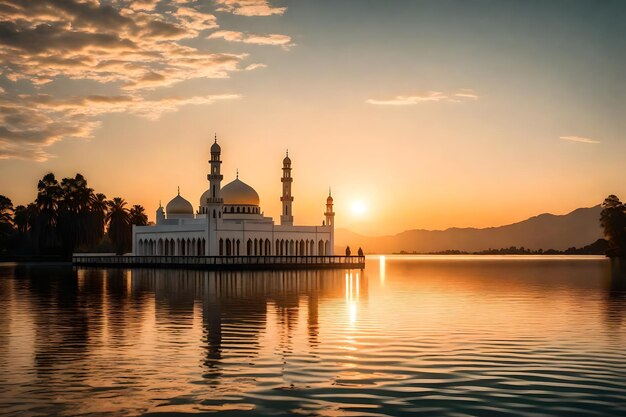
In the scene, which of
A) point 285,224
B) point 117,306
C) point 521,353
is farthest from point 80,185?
point 521,353

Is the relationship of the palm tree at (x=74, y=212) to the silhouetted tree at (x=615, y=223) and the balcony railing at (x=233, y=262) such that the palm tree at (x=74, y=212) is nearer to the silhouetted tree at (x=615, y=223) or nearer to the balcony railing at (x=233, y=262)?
the balcony railing at (x=233, y=262)

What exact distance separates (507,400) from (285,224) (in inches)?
3840

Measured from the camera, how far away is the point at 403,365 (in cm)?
2034

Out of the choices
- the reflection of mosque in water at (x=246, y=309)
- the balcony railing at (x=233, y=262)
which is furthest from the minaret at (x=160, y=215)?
the reflection of mosque in water at (x=246, y=309)

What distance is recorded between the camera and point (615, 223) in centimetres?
16162

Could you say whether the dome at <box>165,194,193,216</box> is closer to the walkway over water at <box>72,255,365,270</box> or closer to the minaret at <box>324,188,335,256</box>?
the walkway over water at <box>72,255,365,270</box>

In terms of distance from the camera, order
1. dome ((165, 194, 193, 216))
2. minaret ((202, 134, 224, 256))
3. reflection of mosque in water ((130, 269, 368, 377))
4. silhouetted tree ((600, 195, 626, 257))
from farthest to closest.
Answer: silhouetted tree ((600, 195, 626, 257))
dome ((165, 194, 193, 216))
minaret ((202, 134, 224, 256))
reflection of mosque in water ((130, 269, 368, 377))

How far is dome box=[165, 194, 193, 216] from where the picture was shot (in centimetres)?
12162

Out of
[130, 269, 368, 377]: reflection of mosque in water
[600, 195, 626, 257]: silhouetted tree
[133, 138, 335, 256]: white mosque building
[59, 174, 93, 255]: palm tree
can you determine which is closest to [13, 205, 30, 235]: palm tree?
[59, 174, 93, 255]: palm tree

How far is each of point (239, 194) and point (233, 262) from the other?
69.5 feet

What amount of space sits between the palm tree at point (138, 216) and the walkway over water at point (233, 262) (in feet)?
112

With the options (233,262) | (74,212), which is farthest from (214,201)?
(74,212)

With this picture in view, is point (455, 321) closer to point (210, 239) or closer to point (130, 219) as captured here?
point (210, 239)

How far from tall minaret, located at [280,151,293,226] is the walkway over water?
30.9 ft
